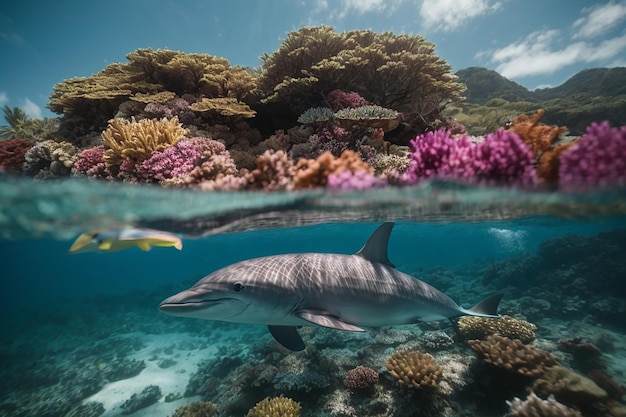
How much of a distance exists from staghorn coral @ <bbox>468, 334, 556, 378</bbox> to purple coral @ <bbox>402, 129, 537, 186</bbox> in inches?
172

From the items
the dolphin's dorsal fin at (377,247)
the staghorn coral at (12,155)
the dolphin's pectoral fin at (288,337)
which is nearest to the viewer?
the dolphin's pectoral fin at (288,337)

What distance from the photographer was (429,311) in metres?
5.18

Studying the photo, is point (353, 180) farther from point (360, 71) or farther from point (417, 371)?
point (360, 71)

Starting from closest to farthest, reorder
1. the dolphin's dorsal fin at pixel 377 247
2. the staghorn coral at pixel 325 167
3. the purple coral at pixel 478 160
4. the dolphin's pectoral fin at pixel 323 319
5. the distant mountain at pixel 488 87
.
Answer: the dolphin's pectoral fin at pixel 323 319 → the purple coral at pixel 478 160 → the staghorn coral at pixel 325 167 → the dolphin's dorsal fin at pixel 377 247 → the distant mountain at pixel 488 87

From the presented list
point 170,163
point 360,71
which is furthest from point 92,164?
point 360,71

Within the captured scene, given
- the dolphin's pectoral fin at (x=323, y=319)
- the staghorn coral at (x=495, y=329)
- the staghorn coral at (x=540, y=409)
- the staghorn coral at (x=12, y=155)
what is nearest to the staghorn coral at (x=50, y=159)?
the staghorn coral at (x=12, y=155)

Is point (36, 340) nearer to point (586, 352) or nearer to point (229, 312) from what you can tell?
point (229, 312)

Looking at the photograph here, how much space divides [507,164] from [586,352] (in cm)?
858

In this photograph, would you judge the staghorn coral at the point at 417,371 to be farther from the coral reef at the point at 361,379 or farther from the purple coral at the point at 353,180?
the purple coral at the point at 353,180

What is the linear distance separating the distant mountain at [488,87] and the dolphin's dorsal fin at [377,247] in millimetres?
28230

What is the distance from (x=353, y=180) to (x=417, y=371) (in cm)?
492

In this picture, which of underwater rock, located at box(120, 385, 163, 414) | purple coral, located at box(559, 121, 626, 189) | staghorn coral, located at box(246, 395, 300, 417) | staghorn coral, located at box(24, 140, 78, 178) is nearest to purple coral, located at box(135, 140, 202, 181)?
staghorn coral, located at box(24, 140, 78, 178)

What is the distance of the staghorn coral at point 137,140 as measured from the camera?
6855 millimetres

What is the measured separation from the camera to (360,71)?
1001 centimetres
